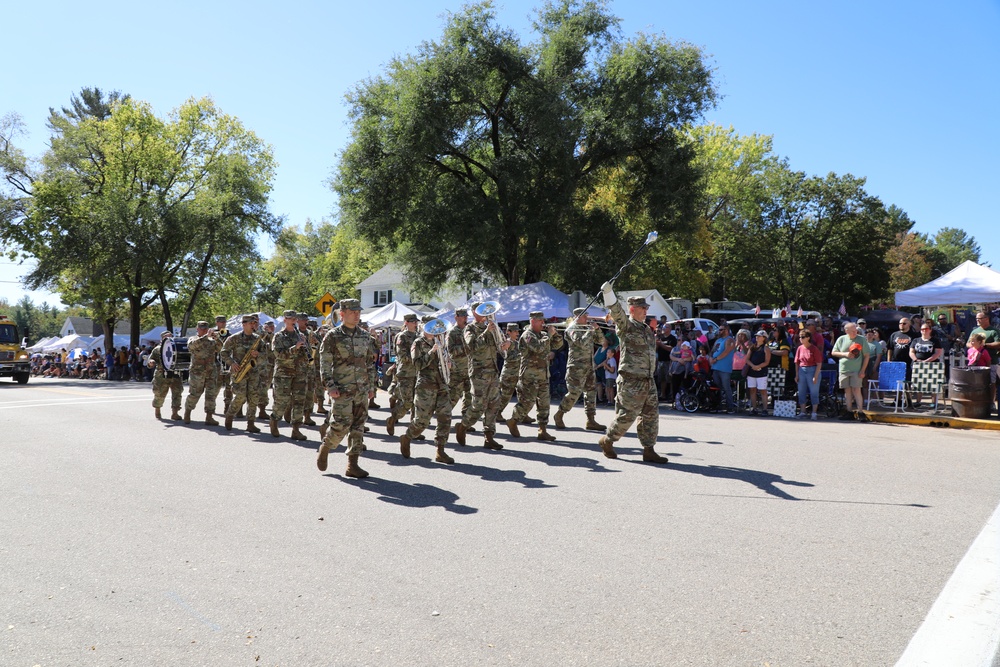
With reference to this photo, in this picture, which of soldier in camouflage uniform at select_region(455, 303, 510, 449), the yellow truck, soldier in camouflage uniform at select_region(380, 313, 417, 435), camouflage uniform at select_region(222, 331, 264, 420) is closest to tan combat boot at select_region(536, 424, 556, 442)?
soldier in camouflage uniform at select_region(455, 303, 510, 449)

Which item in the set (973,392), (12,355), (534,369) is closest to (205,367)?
(534,369)

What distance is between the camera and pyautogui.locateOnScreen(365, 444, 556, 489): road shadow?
7.66m

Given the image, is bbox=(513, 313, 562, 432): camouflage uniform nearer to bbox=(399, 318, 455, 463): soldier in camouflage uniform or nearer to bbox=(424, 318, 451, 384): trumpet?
bbox=(424, 318, 451, 384): trumpet

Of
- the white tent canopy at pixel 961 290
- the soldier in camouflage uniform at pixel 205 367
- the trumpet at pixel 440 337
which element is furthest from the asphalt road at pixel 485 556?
the white tent canopy at pixel 961 290

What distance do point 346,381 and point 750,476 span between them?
458 centimetres

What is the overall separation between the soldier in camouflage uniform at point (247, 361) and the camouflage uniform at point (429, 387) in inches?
173

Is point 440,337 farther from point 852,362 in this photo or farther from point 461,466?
point 852,362

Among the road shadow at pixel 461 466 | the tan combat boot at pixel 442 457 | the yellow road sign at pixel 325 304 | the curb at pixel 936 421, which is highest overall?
the yellow road sign at pixel 325 304

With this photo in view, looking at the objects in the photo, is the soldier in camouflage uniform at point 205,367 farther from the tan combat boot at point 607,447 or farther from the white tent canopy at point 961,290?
the white tent canopy at point 961,290

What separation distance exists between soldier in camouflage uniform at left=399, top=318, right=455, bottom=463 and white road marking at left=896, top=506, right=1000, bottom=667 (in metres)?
5.52

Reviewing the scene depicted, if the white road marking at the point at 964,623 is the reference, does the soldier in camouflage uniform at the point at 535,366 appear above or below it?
above

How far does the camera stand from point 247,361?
1221 cm

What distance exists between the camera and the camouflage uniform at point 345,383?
8016 mm

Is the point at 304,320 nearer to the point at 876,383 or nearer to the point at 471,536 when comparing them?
the point at 471,536
